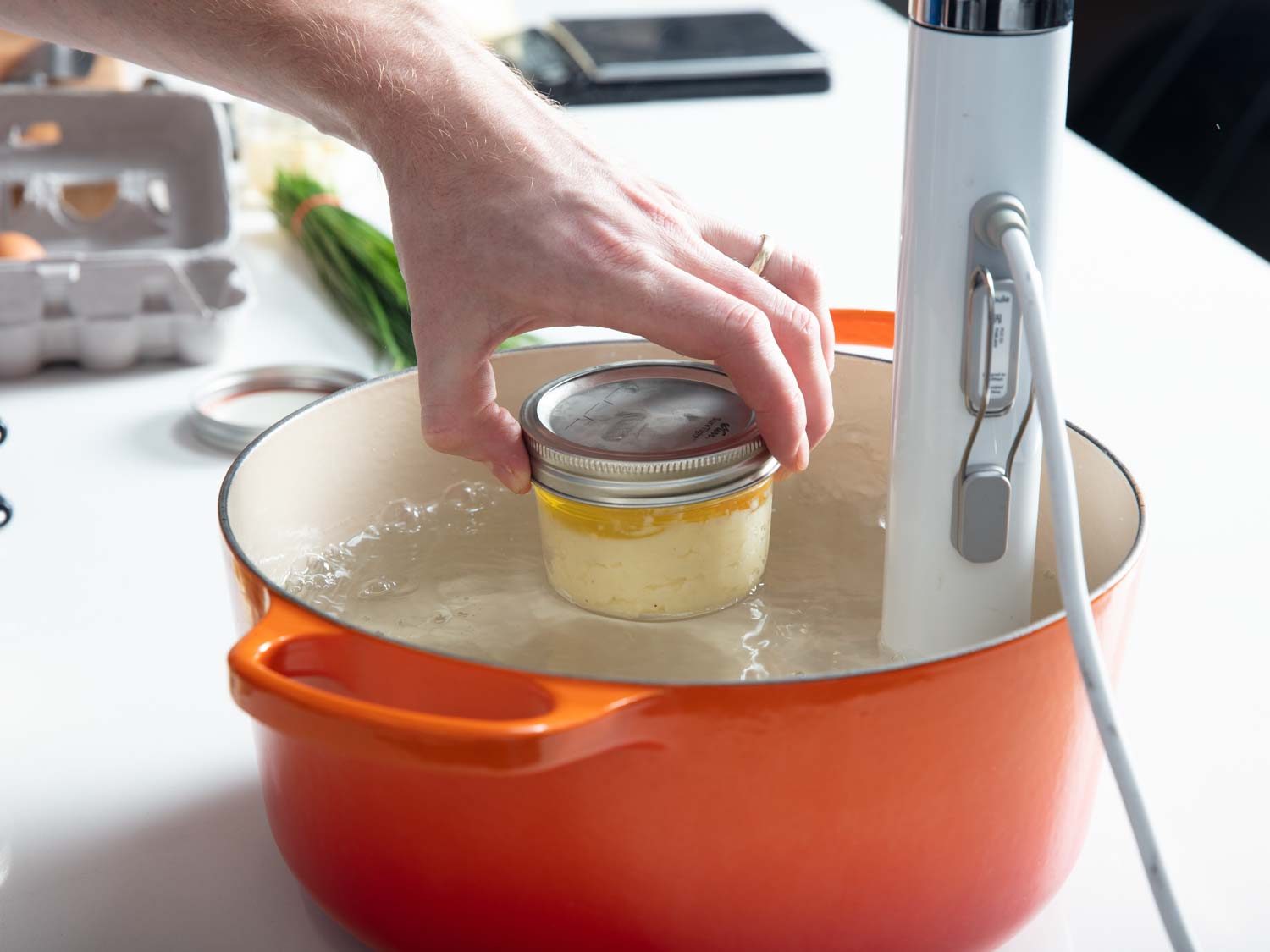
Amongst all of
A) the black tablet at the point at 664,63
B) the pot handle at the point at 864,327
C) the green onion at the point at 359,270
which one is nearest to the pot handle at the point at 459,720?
Answer: the pot handle at the point at 864,327

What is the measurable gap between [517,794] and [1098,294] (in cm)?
84

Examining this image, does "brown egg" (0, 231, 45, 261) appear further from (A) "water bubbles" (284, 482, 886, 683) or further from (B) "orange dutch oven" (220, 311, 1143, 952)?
(B) "orange dutch oven" (220, 311, 1143, 952)

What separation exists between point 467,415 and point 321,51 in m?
0.17

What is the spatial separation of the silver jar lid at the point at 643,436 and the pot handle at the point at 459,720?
0.47 ft

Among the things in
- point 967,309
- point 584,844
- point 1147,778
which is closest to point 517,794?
point 584,844

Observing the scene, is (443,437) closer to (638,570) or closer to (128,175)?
(638,570)

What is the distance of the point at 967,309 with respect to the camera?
0.47 metres

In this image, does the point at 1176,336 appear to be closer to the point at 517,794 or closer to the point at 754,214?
the point at 754,214

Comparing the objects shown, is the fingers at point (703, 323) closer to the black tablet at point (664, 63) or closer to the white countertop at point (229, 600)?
the white countertop at point (229, 600)

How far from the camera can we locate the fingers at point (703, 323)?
1.70 feet

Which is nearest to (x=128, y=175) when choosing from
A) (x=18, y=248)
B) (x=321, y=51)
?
(x=18, y=248)

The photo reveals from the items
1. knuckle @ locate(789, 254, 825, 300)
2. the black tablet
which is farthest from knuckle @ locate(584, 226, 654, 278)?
the black tablet

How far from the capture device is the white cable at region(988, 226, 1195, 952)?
40cm

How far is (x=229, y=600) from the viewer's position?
30.2 inches
